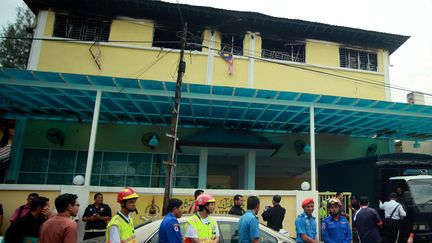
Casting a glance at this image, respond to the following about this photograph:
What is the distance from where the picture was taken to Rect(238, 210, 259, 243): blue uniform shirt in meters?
4.04

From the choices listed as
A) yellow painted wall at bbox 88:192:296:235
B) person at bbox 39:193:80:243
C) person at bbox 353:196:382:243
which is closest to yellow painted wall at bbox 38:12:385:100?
yellow painted wall at bbox 88:192:296:235

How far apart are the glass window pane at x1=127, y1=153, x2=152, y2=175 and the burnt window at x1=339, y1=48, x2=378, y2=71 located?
9499 mm

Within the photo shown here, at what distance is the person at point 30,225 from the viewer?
361cm

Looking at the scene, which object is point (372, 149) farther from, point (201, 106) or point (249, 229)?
point (249, 229)

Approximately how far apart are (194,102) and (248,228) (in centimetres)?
623

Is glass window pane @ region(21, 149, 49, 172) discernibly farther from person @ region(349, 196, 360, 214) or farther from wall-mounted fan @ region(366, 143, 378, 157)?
wall-mounted fan @ region(366, 143, 378, 157)

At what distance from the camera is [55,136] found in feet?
39.7

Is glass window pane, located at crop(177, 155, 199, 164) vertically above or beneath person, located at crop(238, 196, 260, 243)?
above

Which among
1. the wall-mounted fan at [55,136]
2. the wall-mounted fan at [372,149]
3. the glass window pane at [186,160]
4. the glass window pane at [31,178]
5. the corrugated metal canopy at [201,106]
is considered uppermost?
the corrugated metal canopy at [201,106]

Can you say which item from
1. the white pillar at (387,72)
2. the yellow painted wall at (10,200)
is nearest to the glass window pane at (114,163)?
the yellow painted wall at (10,200)

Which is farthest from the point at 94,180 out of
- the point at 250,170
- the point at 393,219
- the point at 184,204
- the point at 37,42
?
the point at 393,219

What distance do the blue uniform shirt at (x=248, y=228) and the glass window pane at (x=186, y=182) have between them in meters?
8.40

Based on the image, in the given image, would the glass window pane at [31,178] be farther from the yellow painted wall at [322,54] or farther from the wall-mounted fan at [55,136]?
the yellow painted wall at [322,54]

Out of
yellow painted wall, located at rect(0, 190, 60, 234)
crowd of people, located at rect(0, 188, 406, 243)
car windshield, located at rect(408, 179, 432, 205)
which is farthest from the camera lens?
yellow painted wall, located at rect(0, 190, 60, 234)
